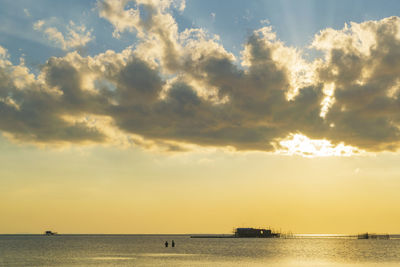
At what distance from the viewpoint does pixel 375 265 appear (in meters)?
91.9

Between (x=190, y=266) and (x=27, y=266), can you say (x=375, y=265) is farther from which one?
(x=27, y=266)

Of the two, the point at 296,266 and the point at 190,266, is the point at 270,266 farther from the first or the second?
the point at 190,266

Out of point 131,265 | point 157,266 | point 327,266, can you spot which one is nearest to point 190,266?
point 157,266

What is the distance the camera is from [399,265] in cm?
9081

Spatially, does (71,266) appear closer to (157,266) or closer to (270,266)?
(157,266)

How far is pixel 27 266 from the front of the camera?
88062mm

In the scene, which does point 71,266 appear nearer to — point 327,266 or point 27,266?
point 27,266

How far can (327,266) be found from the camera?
296 feet

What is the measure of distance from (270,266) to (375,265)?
22.3 metres

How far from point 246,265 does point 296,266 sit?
10.1 m

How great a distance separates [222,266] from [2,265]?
4401 centimetres

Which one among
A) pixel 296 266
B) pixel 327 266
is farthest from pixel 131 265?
pixel 327 266

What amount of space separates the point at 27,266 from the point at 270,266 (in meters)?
47.9

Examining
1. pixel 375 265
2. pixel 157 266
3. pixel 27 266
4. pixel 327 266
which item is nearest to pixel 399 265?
pixel 375 265
